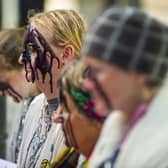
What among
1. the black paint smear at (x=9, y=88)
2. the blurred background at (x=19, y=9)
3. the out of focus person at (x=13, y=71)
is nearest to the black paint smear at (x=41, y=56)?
the out of focus person at (x=13, y=71)

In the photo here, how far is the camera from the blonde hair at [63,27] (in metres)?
2.70

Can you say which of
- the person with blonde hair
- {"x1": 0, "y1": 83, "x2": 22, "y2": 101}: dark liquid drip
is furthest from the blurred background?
the person with blonde hair

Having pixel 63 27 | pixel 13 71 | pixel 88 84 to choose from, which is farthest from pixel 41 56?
pixel 88 84

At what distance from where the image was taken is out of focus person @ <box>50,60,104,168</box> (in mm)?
1864

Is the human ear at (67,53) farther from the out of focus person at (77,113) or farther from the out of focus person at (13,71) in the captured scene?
the out of focus person at (77,113)

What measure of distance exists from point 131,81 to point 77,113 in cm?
41

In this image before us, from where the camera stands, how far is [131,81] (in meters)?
1.57

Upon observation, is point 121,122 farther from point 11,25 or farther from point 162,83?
point 11,25

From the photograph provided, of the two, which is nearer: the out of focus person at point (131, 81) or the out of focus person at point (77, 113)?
the out of focus person at point (131, 81)

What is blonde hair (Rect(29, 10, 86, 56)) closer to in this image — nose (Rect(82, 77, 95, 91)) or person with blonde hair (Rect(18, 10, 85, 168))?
person with blonde hair (Rect(18, 10, 85, 168))

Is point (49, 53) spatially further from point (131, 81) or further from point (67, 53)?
point (131, 81)

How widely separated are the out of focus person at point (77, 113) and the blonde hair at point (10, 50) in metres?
1.12

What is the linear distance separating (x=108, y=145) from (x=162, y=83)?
229 mm

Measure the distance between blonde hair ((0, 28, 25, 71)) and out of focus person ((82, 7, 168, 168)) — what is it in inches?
57.1
